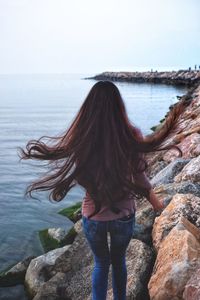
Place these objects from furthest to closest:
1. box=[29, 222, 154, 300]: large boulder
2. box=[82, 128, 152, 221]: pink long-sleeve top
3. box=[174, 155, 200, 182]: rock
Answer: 1. box=[174, 155, 200, 182]: rock
2. box=[29, 222, 154, 300]: large boulder
3. box=[82, 128, 152, 221]: pink long-sleeve top

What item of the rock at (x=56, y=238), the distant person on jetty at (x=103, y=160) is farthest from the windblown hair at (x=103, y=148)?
the rock at (x=56, y=238)

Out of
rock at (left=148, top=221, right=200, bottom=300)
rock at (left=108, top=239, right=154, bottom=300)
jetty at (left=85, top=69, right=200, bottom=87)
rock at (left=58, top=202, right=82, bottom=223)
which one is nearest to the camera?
rock at (left=148, top=221, right=200, bottom=300)

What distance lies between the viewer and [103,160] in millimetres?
4047

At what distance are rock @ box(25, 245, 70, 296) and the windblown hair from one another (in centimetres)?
354

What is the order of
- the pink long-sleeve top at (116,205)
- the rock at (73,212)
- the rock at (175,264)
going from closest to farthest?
1. the pink long-sleeve top at (116,205)
2. the rock at (175,264)
3. the rock at (73,212)

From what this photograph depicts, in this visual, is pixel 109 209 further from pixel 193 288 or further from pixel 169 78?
pixel 169 78

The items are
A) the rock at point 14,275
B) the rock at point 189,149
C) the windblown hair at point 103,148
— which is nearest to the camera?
the windblown hair at point 103,148

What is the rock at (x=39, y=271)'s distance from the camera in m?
7.36

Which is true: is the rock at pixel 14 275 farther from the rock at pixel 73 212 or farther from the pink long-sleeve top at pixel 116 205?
the pink long-sleeve top at pixel 116 205

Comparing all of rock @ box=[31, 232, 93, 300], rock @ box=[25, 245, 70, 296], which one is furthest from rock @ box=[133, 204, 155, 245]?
rock @ box=[25, 245, 70, 296]

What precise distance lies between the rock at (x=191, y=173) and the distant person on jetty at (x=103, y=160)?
11.9 ft

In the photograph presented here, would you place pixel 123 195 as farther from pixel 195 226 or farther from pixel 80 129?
pixel 195 226

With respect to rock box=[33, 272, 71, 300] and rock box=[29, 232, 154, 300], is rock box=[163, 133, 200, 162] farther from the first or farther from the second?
rock box=[33, 272, 71, 300]

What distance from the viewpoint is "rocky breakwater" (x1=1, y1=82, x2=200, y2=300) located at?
16.5 feet
